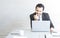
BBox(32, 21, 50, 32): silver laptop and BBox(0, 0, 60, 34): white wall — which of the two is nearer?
BBox(32, 21, 50, 32): silver laptop

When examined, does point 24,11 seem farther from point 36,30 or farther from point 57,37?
point 57,37

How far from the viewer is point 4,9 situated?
396 cm

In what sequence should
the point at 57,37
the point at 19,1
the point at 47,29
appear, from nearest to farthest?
the point at 57,37
the point at 47,29
the point at 19,1

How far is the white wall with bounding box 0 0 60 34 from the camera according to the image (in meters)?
3.90

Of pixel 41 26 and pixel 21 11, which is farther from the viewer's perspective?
pixel 21 11

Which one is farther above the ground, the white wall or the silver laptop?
the white wall

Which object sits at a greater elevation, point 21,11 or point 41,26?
point 21,11

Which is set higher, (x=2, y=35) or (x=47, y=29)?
(x=47, y=29)

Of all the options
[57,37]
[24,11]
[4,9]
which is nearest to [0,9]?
[4,9]

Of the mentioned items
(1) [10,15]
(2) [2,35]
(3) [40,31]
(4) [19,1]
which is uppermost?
(4) [19,1]

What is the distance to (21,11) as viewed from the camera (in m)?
3.96

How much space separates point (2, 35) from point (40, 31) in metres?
1.73

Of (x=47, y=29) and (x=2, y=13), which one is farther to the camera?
(x=2, y=13)

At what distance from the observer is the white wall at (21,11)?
3900 millimetres
